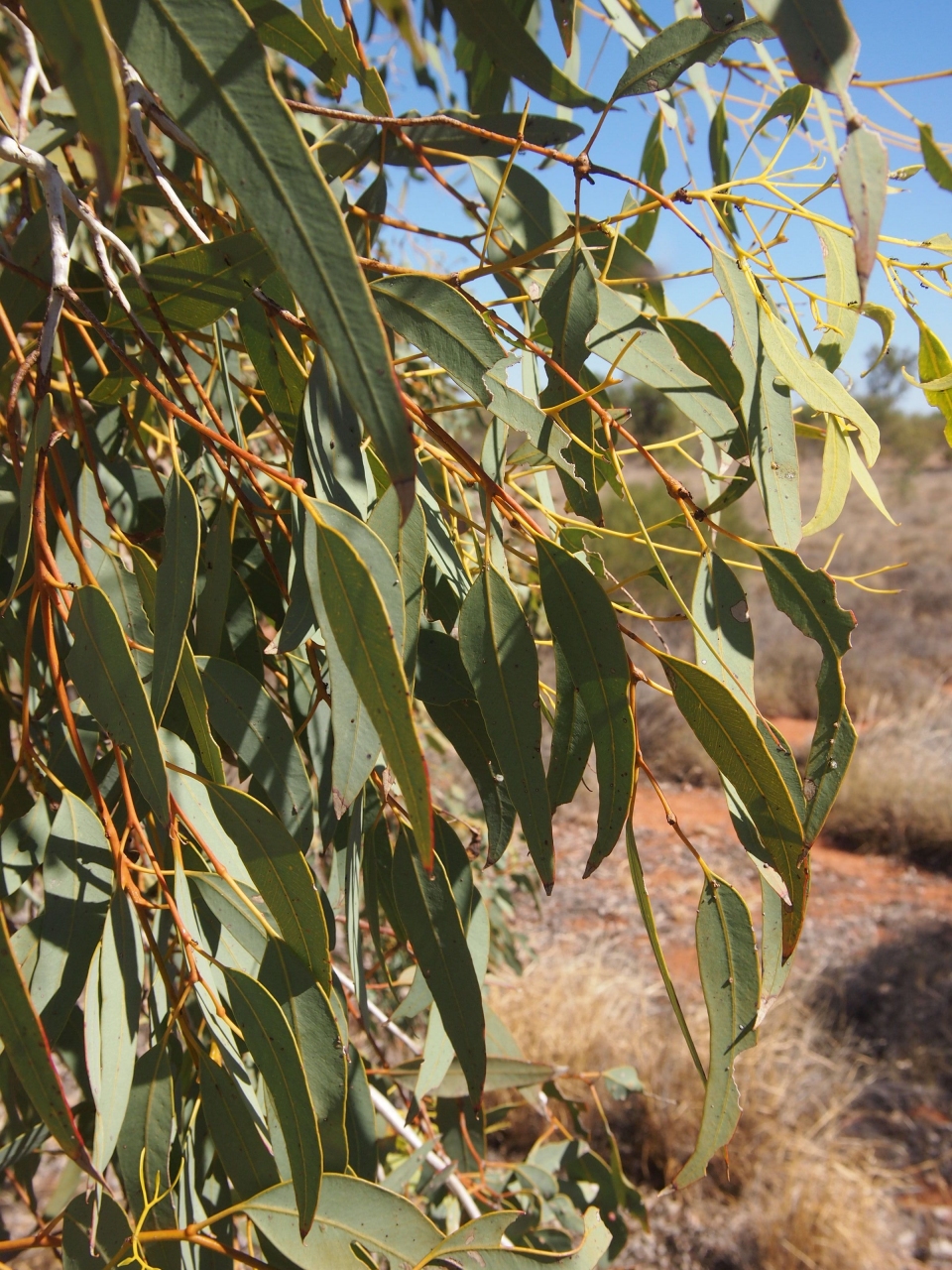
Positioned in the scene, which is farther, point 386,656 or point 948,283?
point 948,283

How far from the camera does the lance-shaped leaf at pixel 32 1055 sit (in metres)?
0.52

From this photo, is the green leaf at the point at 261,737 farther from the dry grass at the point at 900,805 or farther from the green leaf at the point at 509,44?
the dry grass at the point at 900,805

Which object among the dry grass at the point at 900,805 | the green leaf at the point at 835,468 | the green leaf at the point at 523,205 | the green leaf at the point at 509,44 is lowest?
the dry grass at the point at 900,805

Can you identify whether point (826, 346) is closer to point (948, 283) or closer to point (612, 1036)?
point (948, 283)

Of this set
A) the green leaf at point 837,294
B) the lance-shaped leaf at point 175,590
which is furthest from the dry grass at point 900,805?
the lance-shaped leaf at point 175,590

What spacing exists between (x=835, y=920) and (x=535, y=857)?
4.55 metres

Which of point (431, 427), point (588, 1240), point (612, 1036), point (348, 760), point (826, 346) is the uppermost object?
point (826, 346)

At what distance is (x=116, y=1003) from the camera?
645 mm

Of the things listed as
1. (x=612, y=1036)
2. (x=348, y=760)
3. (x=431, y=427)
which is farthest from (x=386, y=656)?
(x=612, y=1036)

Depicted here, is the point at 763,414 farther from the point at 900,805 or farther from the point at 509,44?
the point at 900,805

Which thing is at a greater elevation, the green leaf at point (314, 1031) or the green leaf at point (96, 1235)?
the green leaf at point (314, 1031)

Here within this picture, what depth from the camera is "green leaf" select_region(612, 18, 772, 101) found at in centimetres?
65

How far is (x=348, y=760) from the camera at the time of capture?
0.55 meters

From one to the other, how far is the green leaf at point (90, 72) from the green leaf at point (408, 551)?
26 cm
